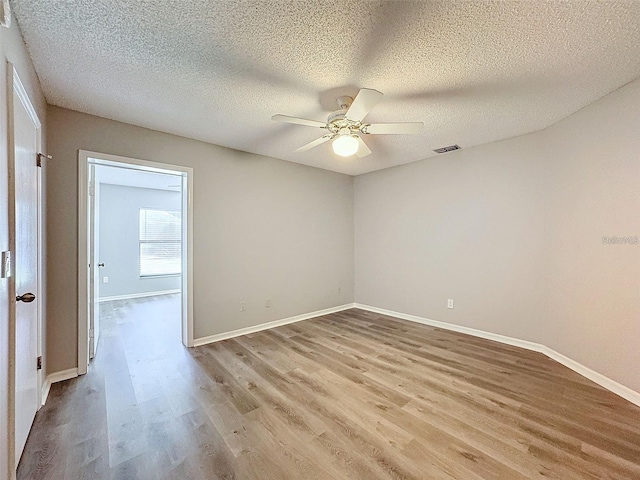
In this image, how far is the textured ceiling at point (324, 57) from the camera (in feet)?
4.93

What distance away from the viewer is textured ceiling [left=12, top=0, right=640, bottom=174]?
1.50m

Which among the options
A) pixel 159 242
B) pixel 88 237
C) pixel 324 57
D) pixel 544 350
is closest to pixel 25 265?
pixel 88 237

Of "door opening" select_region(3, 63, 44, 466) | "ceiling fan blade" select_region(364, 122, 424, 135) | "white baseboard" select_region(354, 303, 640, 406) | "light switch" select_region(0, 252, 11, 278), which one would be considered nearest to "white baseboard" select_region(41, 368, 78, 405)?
"door opening" select_region(3, 63, 44, 466)

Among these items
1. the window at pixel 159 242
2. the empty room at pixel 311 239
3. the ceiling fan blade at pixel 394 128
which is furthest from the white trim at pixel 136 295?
the ceiling fan blade at pixel 394 128

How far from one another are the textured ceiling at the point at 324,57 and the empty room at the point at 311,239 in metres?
0.02

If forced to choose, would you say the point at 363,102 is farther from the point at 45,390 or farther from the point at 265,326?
the point at 45,390

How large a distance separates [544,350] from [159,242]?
7403 millimetres

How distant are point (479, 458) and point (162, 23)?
3099mm

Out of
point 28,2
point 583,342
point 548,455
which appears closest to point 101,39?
point 28,2

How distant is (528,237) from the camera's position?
3.29 meters

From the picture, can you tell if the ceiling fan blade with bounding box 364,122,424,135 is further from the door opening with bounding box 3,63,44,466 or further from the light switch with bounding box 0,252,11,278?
the light switch with bounding box 0,252,11,278

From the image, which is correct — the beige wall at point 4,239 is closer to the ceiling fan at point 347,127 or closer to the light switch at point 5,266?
the light switch at point 5,266

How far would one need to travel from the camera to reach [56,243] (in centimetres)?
257

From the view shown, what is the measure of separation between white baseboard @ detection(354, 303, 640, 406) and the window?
4.91m
